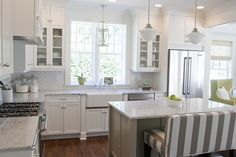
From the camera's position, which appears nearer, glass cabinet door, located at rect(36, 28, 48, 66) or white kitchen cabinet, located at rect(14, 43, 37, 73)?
white kitchen cabinet, located at rect(14, 43, 37, 73)

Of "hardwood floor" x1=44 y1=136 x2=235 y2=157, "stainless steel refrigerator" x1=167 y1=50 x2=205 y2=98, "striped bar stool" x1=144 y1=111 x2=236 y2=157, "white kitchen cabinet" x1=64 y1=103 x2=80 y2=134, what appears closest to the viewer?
"striped bar stool" x1=144 y1=111 x2=236 y2=157

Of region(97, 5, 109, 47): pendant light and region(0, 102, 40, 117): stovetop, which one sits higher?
region(97, 5, 109, 47): pendant light

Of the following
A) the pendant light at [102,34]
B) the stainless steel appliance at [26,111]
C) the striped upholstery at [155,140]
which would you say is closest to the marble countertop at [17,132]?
the stainless steel appliance at [26,111]

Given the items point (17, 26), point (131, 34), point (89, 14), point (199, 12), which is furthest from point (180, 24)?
point (17, 26)

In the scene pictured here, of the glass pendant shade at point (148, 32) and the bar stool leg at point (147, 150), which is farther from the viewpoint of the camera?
the glass pendant shade at point (148, 32)

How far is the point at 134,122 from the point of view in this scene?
2.68 metres

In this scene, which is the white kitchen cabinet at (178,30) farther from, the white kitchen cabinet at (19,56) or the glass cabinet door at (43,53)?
the white kitchen cabinet at (19,56)

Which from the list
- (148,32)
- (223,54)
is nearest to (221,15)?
(148,32)

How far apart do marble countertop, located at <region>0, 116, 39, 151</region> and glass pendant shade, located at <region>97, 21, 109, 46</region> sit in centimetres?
320

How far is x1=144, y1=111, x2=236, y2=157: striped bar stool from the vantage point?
7.98ft

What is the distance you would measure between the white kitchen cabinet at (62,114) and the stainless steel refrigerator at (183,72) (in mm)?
2106

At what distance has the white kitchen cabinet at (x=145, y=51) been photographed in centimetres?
518

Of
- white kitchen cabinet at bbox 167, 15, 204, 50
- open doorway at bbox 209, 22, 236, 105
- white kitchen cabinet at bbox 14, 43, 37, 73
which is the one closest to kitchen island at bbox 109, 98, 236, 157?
white kitchen cabinet at bbox 14, 43, 37, 73

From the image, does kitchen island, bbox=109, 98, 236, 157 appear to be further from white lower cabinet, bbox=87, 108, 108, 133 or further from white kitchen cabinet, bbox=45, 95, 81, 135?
white kitchen cabinet, bbox=45, 95, 81, 135
